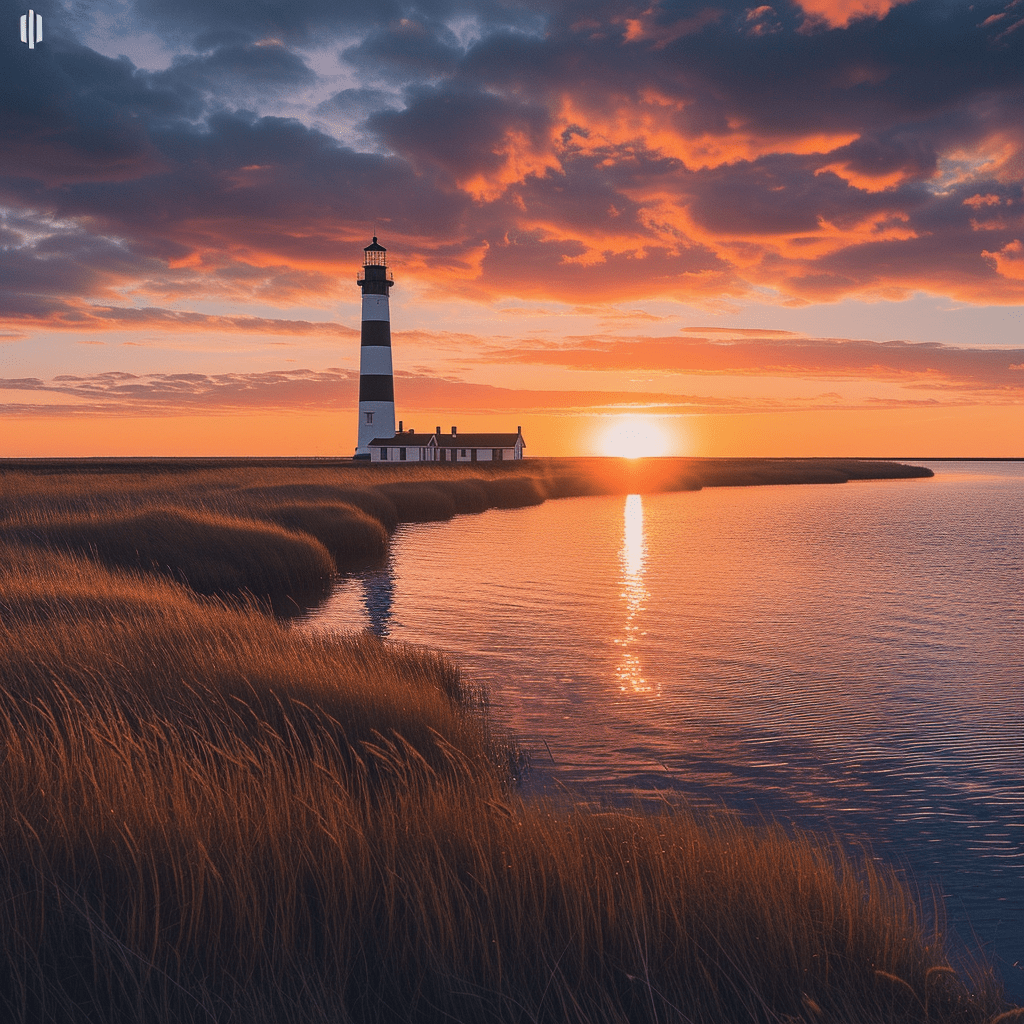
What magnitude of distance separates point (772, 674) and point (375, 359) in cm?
6130

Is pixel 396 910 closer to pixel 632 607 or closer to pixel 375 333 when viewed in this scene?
pixel 632 607

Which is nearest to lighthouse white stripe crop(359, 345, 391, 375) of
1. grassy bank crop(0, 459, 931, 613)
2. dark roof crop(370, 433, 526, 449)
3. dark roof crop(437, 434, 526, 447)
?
dark roof crop(370, 433, 526, 449)

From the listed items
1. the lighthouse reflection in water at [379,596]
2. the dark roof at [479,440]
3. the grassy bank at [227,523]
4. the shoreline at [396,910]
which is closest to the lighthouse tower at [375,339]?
Answer: the dark roof at [479,440]

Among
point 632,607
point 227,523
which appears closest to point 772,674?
point 632,607

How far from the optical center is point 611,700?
11.5 metres

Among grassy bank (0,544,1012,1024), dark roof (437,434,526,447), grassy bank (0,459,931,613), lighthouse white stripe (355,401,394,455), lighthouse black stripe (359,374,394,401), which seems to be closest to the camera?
grassy bank (0,544,1012,1024)

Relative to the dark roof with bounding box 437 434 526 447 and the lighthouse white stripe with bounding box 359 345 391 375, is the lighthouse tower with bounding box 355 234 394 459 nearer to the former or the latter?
the lighthouse white stripe with bounding box 359 345 391 375

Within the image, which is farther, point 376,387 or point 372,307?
point 376,387

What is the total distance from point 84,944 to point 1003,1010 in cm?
460

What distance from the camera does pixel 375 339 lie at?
69.6 meters

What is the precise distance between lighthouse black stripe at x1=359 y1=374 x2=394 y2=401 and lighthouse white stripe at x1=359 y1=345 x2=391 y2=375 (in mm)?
571

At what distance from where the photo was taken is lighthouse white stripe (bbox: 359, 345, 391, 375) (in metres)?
69.9

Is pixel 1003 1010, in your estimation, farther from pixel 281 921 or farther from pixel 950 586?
pixel 950 586

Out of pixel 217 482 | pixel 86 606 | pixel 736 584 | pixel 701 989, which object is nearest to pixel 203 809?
pixel 701 989
